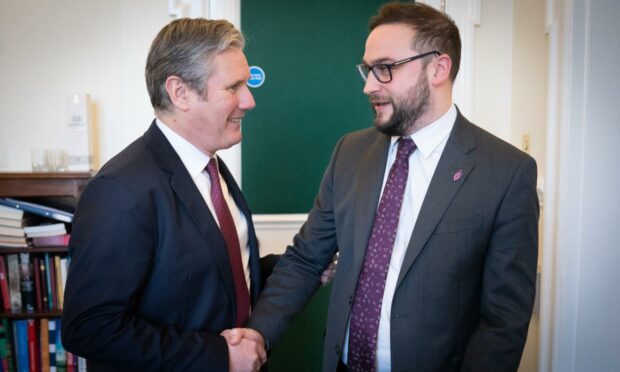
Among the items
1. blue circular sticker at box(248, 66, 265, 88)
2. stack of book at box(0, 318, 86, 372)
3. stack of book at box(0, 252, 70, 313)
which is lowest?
stack of book at box(0, 318, 86, 372)

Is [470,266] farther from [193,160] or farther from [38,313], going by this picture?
[38,313]

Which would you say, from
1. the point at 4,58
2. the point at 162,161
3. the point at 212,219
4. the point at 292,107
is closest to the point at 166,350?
the point at 212,219

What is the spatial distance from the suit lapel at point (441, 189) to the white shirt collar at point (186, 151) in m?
0.64

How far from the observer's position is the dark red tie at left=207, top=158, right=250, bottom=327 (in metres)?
1.49

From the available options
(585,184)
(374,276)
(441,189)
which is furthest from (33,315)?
(585,184)

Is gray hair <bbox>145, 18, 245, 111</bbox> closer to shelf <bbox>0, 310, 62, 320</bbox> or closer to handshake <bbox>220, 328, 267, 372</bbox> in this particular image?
handshake <bbox>220, 328, 267, 372</bbox>

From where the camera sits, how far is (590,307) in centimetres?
172

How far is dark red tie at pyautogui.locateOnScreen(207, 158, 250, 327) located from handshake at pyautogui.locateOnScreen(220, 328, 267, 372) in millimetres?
78

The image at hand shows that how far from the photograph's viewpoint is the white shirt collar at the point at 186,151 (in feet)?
4.86

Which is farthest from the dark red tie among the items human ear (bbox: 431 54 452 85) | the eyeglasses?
human ear (bbox: 431 54 452 85)

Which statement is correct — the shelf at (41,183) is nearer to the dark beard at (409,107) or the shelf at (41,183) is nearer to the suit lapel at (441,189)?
the dark beard at (409,107)

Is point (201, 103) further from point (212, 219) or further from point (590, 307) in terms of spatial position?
point (590, 307)

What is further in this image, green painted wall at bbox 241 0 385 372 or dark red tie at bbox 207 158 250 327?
green painted wall at bbox 241 0 385 372

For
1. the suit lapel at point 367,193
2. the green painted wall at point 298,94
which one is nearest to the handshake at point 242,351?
the suit lapel at point 367,193
